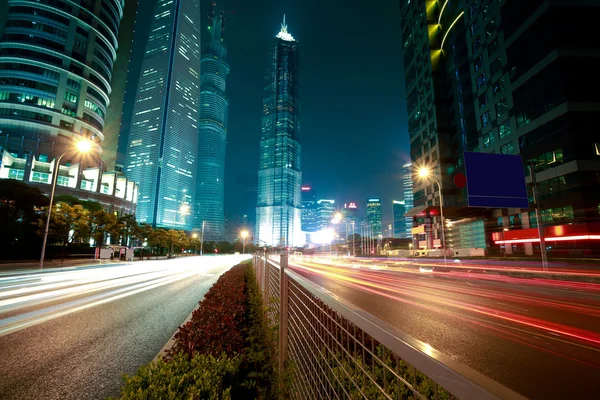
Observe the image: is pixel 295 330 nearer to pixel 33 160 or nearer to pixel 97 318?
pixel 97 318

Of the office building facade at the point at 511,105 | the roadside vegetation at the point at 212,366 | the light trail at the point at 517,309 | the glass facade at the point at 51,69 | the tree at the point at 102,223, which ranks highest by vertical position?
the glass facade at the point at 51,69

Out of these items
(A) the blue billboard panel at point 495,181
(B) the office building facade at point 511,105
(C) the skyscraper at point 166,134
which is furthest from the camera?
(C) the skyscraper at point 166,134

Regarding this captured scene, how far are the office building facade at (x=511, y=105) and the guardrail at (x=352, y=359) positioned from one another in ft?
133

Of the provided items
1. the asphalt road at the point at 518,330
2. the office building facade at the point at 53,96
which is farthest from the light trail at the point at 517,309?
the office building facade at the point at 53,96

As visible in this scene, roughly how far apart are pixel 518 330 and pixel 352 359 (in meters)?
8.25

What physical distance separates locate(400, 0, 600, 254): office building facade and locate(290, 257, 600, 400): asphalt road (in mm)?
26794

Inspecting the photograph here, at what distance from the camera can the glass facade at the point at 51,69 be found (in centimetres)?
7631

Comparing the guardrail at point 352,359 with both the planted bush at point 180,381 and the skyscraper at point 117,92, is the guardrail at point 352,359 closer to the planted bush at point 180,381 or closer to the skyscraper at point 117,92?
the planted bush at point 180,381

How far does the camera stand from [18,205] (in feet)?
125

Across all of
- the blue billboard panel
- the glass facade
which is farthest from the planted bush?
the glass facade

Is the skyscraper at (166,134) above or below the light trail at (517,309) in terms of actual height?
above

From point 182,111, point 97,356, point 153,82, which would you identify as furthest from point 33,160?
point 153,82

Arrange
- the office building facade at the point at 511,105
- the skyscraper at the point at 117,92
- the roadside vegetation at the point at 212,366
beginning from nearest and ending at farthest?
the roadside vegetation at the point at 212,366 → the office building facade at the point at 511,105 → the skyscraper at the point at 117,92

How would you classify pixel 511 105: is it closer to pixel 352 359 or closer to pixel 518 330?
pixel 518 330
